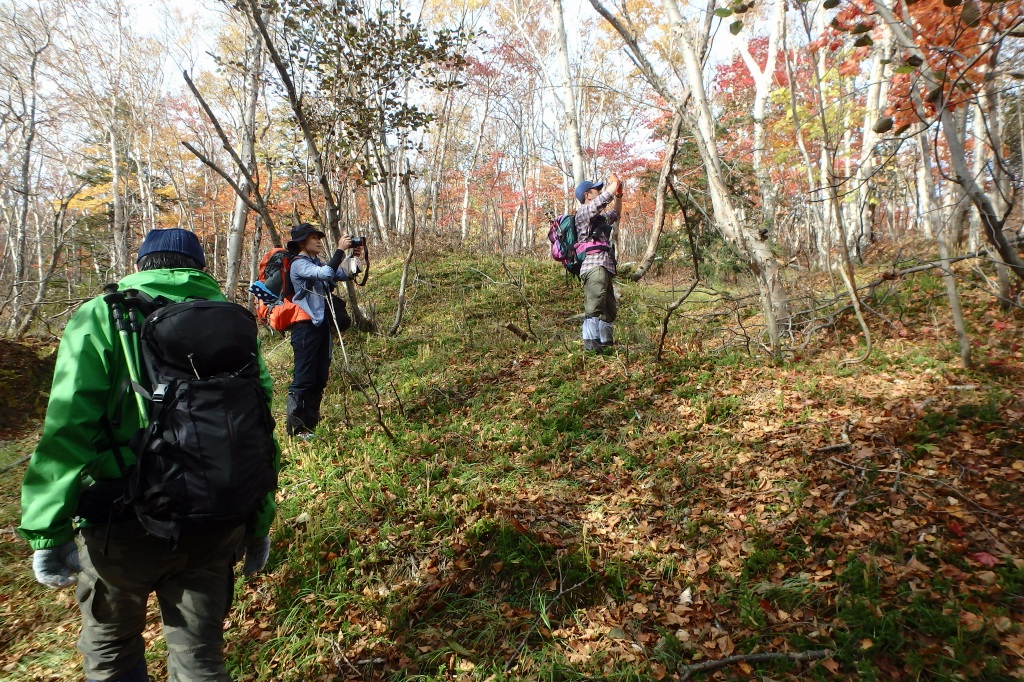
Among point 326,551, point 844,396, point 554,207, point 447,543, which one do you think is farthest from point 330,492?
point 554,207

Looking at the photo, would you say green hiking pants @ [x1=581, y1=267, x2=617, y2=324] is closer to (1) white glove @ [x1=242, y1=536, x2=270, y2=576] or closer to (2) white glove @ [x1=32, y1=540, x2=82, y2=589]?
(1) white glove @ [x1=242, y1=536, x2=270, y2=576]

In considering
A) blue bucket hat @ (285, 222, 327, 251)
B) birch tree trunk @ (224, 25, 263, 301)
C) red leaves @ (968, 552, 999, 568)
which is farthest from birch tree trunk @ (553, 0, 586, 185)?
red leaves @ (968, 552, 999, 568)

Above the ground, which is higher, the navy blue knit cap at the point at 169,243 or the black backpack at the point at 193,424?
the navy blue knit cap at the point at 169,243

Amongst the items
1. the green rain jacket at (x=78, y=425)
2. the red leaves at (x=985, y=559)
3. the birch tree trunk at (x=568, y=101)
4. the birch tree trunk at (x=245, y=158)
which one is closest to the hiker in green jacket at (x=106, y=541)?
the green rain jacket at (x=78, y=425)

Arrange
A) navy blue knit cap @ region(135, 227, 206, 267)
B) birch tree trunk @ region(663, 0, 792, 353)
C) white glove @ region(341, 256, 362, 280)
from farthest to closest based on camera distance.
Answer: white glove @ region(341, 256, 362, 280)
birch tree trunk @ region(663, 0, 792, 353)
navy blue knit cap @ region(135, 227, 206, 267)

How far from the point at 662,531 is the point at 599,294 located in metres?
3.16

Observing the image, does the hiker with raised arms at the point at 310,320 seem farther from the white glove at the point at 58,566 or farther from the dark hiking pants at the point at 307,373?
the white glove at the point at 58,566

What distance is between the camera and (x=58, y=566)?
5.92 ft

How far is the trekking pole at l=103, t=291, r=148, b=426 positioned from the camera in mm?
1803

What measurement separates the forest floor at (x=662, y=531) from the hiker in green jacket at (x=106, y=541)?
1.20m

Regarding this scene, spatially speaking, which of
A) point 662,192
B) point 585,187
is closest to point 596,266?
point 585,187

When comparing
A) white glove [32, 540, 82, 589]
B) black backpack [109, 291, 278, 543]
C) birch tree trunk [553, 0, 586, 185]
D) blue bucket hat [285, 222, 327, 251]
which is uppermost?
birch tree trunk [553, 0, 586, 185]

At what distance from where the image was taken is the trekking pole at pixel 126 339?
180cm

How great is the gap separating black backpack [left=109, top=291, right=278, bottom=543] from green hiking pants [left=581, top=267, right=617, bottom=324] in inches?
182
